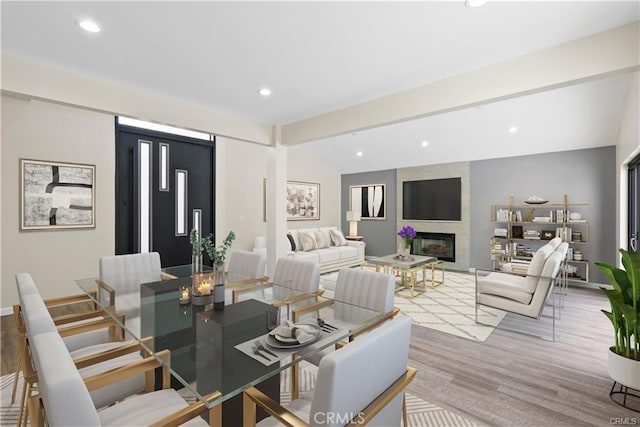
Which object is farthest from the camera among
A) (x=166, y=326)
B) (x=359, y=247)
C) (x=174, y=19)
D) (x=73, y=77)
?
(x=359, y=247)

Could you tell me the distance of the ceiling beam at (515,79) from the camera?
2176 millimetres

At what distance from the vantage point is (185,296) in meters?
2.29

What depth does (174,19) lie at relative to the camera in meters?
2.03

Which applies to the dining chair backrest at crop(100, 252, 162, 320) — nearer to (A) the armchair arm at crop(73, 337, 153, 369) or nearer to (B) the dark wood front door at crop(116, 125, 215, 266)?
(A) the armchair arm at crop(73, 337, 153, 369)

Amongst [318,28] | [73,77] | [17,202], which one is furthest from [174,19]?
[17,202]

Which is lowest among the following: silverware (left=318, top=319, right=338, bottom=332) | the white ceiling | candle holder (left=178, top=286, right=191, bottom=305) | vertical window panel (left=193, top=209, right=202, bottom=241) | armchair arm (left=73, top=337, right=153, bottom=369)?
armchair arm (left=73, top=337, right=153, bottom=369)

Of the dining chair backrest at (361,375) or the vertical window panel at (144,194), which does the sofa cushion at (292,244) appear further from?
the dining chair backrest at (361,375)

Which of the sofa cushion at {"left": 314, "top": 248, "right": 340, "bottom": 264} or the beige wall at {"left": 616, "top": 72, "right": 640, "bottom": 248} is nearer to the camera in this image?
the beige wall at {"left": 616, "top": 72, "right": 640, "bottom": 248}

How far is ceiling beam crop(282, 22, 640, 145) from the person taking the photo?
2.18m

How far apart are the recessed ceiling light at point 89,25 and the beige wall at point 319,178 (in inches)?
208

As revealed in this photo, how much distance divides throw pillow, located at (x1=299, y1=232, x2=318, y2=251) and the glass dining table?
162 inches

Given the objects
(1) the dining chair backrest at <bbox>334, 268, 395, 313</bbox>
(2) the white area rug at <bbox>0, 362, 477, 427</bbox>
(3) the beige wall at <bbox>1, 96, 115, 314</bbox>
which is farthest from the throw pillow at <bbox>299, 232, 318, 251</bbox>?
(2) the white area rug at <bbox>0, 362, 477, 427</bbox>

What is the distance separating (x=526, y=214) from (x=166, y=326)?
21.3 feet

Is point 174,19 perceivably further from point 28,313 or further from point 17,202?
point 17,202
